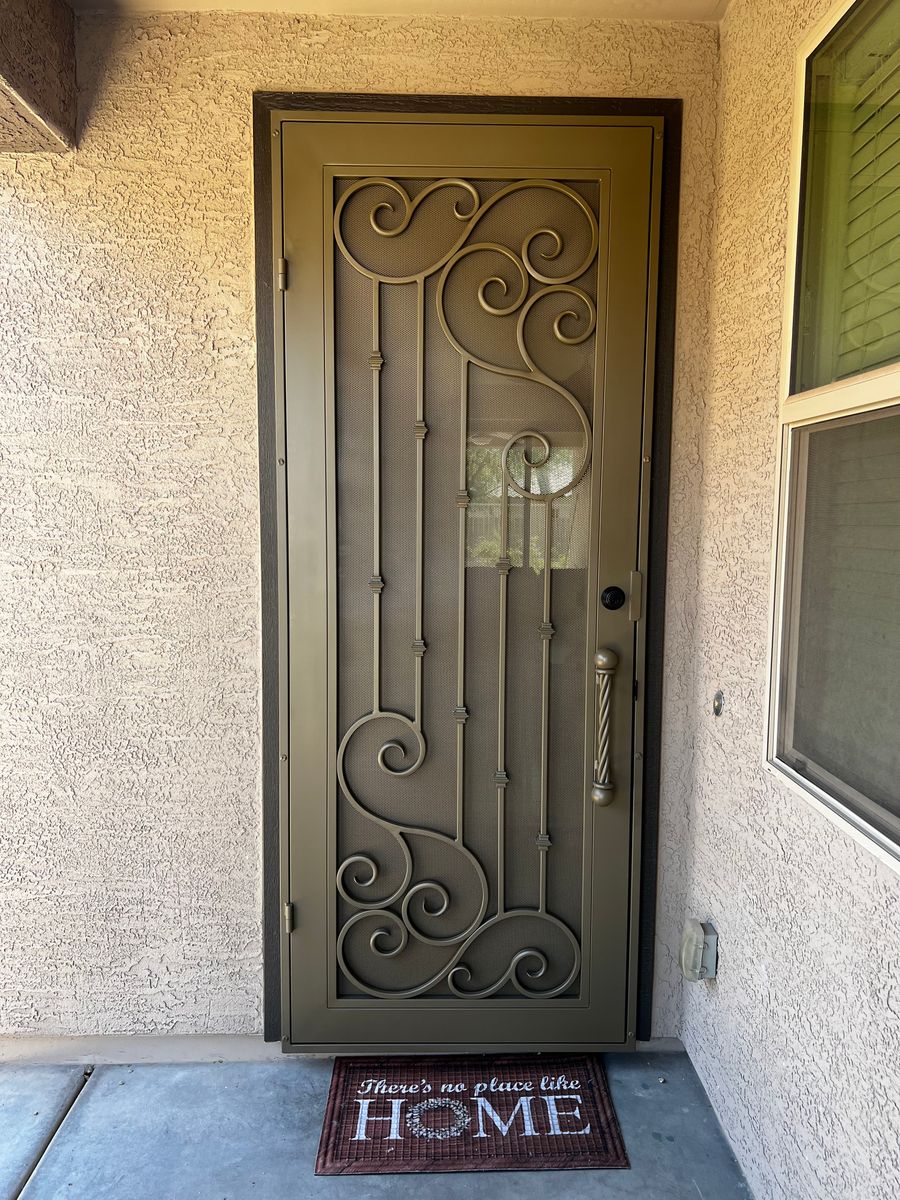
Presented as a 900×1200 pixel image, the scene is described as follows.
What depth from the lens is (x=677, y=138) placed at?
240 cm

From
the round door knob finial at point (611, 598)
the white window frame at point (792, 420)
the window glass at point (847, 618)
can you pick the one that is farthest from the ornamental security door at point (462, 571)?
the window glass at point (847, 618)

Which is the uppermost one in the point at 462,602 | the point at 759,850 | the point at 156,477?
the point at 156,477

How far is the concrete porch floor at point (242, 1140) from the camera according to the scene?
7.04 ft

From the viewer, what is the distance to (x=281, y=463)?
8.09 feet

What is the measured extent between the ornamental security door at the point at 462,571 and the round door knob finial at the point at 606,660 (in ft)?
0.04

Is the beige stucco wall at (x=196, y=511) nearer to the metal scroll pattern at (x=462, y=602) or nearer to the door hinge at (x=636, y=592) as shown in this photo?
the door hinge at (x=636, y=592)

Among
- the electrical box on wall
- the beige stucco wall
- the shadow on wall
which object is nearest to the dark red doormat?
the beige stucco wall

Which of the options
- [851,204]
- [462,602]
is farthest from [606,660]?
[851,204]

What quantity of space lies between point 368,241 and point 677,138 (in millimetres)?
1041

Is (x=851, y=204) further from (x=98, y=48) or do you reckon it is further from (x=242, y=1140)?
(x=242, y=1140)

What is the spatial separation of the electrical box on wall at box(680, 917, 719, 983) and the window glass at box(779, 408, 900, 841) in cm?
76

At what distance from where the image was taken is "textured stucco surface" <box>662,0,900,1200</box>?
1578mm

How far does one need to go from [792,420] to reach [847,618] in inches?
22.0

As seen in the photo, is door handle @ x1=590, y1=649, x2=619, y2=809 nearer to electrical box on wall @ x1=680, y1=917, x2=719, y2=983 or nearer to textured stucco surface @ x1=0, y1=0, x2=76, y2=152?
electrical box on wall @ x1=680, y1=917, x2=719, y2=983
